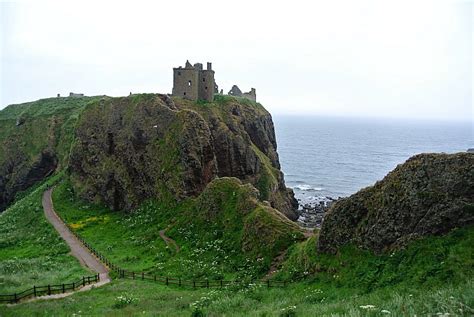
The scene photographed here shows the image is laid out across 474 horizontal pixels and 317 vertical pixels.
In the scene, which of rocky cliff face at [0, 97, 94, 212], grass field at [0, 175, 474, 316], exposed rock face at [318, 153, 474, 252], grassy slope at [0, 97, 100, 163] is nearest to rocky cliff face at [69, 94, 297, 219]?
grass field at [0, 175, 474, 316]

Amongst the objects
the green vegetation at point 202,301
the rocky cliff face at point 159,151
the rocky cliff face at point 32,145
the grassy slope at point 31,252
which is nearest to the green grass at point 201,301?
the green vegetation at point 202,301

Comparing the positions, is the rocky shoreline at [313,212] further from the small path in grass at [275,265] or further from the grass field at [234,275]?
the small path in grass at [275,265]

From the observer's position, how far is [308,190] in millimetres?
125938

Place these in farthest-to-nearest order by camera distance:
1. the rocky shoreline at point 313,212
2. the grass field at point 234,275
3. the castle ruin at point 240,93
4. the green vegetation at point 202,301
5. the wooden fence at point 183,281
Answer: the castle ruin at point 240,93 < the rocky shoreline at point 313,212 < the wooden fence at point 183,281 < the green vegetation at point 202,301 < the grass field at point 234,275

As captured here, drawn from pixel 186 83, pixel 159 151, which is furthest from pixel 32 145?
pixel 159 151

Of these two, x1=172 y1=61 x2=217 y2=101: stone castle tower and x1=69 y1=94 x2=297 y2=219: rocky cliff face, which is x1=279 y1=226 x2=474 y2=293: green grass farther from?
x1=172 y1=61 x2=217 y2=101: stone castle tower

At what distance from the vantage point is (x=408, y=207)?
85.6ft

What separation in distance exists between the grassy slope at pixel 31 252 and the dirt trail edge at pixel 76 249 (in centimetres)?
78

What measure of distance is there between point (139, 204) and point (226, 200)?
69.5 ft

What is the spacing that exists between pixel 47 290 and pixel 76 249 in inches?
685

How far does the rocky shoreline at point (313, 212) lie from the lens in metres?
87.4

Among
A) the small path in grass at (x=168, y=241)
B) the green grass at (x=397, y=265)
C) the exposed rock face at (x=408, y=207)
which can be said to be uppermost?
the exposed rock face at (x=408, y=207)

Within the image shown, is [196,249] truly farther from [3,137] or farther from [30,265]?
[3,137]

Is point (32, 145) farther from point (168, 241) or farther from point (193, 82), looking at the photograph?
point (168, 241)
